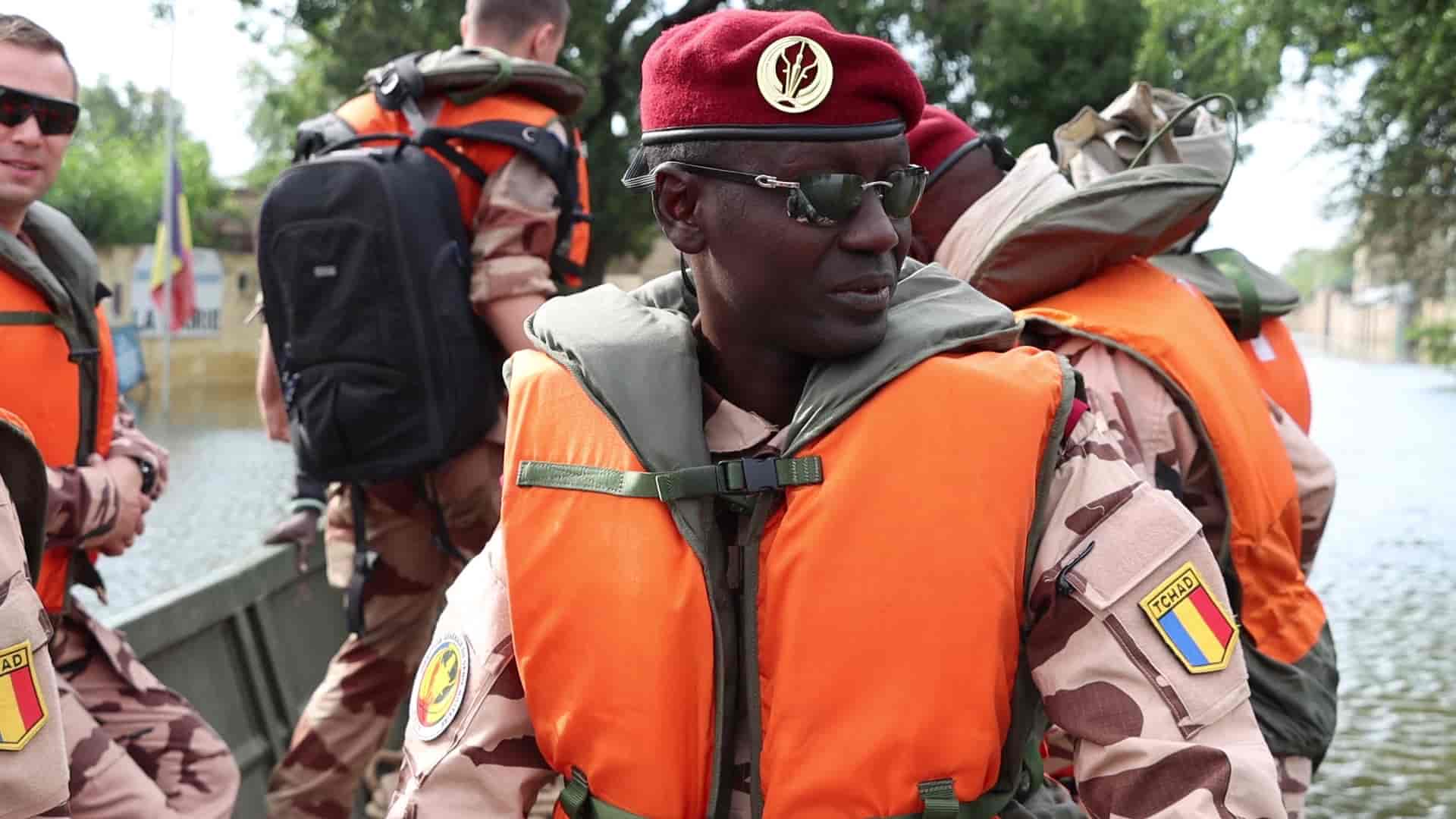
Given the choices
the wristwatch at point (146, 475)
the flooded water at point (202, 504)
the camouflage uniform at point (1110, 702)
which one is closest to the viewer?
the camouflage uniform at point (1110, 702)

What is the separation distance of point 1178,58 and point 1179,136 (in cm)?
1372

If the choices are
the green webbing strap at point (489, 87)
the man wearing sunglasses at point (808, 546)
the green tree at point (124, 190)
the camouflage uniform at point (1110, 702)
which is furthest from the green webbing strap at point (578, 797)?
the green tree at point (124, 190)

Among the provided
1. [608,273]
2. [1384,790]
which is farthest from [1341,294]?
[1384,790]

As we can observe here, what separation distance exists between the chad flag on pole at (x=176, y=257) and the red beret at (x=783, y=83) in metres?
17.7

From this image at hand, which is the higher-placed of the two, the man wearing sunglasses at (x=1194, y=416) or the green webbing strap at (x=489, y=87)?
the green webbing strap at (x=489, y=87)

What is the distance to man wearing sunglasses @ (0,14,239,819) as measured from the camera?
318 centimetres

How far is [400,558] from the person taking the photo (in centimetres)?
448

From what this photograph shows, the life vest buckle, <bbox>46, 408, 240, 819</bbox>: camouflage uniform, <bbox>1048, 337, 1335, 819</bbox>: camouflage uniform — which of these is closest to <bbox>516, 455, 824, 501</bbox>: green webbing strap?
the life vest buckle

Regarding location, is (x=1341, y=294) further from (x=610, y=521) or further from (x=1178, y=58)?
(x=610, y=521)

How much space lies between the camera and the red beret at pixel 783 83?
201 cm

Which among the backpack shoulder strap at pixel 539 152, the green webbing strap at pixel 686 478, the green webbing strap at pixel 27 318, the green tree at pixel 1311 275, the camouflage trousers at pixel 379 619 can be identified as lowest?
the green tree at pixel 1311 275

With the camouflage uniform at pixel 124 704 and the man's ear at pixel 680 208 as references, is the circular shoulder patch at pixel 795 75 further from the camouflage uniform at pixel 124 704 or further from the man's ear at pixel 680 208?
the camouflage uniform at pixel 124 704

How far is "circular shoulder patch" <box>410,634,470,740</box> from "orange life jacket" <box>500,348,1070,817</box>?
130 mm

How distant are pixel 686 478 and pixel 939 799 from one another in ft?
1.64
